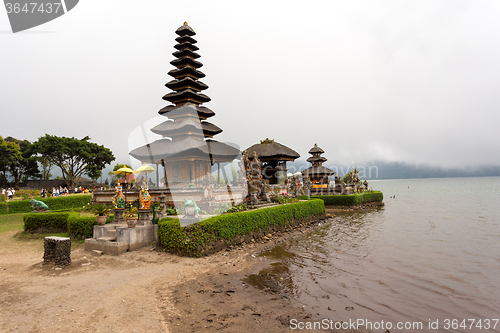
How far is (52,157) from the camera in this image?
3994 cm

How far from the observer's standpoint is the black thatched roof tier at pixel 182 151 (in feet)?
74.1

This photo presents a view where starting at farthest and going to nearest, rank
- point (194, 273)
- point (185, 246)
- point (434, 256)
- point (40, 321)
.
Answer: point (434, 256)
point (185, 246)
point (194, 273)
point (40, 321)

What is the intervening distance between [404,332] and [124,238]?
10.9 meters

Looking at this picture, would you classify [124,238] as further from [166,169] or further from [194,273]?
[166,169]

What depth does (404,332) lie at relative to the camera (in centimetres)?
658

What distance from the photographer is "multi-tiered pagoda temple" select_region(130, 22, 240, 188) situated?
23.1 meters

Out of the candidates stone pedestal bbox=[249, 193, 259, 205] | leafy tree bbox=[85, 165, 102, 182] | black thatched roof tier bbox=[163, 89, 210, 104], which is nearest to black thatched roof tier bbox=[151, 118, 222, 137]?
black thatched roof tier bbox=[163, 89, 210, 104]

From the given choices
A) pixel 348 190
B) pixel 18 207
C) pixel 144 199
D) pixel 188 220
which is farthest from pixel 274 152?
pixel 18 207

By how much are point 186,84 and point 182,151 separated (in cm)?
841

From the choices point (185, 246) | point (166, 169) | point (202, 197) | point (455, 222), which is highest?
point (166, 169)

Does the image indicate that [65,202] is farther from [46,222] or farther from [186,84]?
[186,84]

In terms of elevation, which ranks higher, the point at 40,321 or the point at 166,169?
the point at 166,169

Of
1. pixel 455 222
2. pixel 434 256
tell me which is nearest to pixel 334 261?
pixel 434 256

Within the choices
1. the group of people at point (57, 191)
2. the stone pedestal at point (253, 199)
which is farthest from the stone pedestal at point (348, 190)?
the group of people at point (57, 191)
